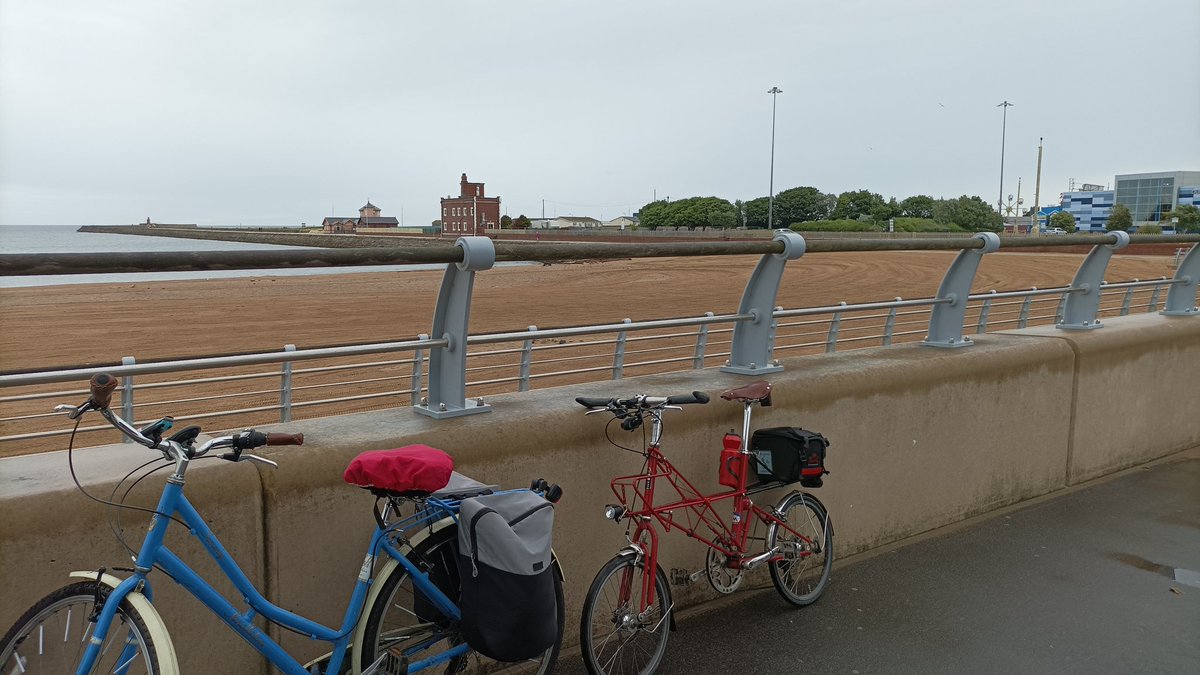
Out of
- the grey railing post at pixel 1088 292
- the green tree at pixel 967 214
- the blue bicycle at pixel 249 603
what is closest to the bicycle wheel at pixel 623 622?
the blue bicycle at pixel 249 603

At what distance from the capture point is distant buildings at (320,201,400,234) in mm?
115875

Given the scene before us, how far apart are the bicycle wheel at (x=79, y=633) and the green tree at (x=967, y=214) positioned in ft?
363

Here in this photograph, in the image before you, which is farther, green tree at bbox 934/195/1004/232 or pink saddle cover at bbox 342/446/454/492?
green tree at bbox 934/195/1004/232

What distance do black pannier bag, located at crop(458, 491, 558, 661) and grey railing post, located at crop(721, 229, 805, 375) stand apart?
8.23 ft

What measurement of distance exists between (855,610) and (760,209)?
427ft

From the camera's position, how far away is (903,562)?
17.8ft

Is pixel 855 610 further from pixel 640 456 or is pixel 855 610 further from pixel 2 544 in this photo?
pixel 2 544

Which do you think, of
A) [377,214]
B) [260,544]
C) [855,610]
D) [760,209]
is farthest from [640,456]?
[377,214]

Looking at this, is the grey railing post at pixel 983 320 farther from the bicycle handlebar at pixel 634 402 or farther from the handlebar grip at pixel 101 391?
the handlebar grip at pixel 101 391

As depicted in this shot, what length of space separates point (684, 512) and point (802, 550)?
716 millimetres

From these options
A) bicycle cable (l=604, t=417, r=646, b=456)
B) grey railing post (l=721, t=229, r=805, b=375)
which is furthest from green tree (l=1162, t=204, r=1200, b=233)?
bicycle cable (l=604, t=417, r=646, b=456)

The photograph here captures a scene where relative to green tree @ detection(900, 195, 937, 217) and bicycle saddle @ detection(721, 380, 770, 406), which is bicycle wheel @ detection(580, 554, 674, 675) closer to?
bicycle saddle @ detection(721, 380, 770, 406)

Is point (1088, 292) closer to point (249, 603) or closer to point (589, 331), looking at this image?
point (589, 331)

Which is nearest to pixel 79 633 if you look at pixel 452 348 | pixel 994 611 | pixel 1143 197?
pixel 452 348
